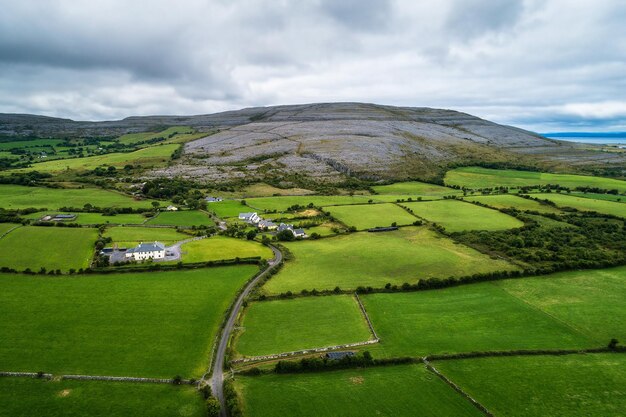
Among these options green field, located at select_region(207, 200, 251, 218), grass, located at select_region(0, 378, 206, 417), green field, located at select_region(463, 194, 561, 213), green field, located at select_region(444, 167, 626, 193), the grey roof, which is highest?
green field, located at select_region(444, 167, 626, 193)

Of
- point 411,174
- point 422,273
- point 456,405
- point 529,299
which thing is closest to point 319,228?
point 422,273

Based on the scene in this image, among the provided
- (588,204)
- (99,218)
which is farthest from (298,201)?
(588,204)

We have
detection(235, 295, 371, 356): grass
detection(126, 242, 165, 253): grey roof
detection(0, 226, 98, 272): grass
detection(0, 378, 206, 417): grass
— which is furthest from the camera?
detection(126, 242, 165, 253): grey roof

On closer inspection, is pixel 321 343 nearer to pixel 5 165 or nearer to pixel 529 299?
pixel 529 299

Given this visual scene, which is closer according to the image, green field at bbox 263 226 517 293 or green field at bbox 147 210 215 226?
green field at bbox 263 226 517 293

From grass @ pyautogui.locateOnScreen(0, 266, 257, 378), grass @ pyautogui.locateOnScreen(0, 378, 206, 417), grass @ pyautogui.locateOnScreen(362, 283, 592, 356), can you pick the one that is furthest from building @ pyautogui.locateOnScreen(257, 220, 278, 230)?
grass @ pyautogui.locateOnScreen(0, 378, 206, 417)

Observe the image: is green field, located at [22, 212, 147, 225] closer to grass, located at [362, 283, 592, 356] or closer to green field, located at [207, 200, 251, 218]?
green field, located at [207, 200, 251, 218]
